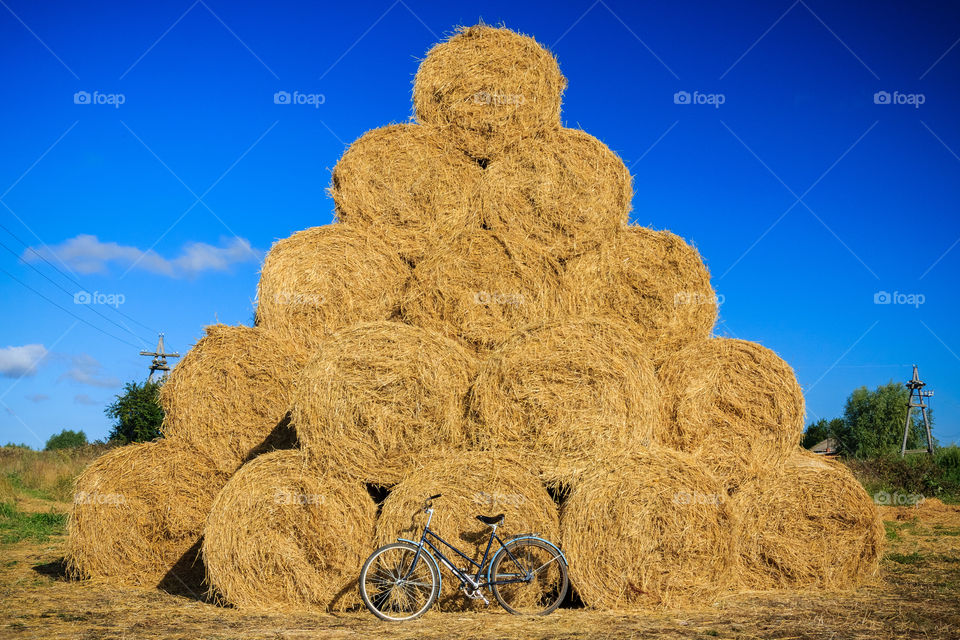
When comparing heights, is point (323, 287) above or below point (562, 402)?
above

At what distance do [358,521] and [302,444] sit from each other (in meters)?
0.90

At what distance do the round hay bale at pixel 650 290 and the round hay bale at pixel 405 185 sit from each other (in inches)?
71.2

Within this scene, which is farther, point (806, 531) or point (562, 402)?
point (806, 531)

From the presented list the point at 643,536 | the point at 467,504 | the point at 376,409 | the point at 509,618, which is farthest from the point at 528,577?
the point at 376,409

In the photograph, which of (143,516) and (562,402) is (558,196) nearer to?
(562,402)

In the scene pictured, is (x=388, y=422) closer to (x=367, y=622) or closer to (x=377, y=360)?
(x=377, y=360)

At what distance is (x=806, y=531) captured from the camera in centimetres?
768

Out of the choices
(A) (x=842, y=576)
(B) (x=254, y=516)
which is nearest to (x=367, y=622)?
(B) (x=254, y=516)

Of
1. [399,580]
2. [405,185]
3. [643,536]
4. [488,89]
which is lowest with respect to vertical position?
[399,580]

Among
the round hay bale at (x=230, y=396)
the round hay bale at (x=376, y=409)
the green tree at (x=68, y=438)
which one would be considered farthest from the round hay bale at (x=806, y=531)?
the green tree at (x=68, y=438)

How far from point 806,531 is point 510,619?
3.51 m

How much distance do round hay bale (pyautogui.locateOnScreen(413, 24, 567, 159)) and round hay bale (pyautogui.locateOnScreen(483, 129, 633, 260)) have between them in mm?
445

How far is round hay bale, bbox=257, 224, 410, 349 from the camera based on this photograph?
8.66m

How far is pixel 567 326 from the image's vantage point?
712 centimetres
